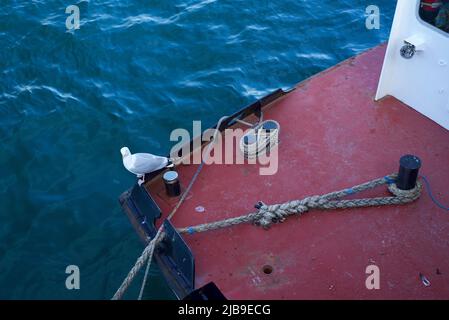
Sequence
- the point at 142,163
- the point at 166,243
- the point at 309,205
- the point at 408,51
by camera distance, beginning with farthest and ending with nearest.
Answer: the point at 408,51 → the point at 142,163 → the point at 309,205 → the point at 166,243

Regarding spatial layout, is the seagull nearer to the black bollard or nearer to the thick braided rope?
the black bollard

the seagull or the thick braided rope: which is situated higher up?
the seagull

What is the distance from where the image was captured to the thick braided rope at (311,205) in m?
5.68

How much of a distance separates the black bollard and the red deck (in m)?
0.17

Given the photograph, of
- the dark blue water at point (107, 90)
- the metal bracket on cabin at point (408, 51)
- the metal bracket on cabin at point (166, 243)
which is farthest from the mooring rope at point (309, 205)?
the metal bracket on cabin at point (408, 51)

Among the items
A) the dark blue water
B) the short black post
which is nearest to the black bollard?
the dark blue water

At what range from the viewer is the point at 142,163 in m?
5.91

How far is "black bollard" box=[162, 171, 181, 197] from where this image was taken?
5.94 metres

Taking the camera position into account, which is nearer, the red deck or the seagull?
the red deck

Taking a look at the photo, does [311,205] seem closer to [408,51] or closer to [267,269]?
[267,269]

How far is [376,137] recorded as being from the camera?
6.73 meters

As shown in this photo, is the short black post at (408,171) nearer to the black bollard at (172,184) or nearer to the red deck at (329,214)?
the red deck at (329,214)

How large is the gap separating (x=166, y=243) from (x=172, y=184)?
0.74 metres

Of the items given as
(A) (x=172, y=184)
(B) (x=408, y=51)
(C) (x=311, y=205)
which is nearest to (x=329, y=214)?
(C) (x=311, y=205)
